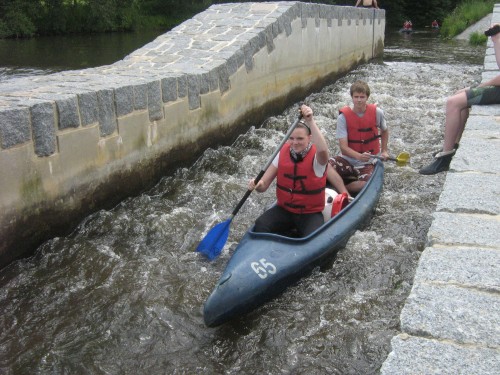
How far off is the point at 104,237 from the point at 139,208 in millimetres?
624

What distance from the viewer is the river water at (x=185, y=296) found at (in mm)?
3059

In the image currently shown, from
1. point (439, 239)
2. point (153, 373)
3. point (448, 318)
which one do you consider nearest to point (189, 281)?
point (153, 373)

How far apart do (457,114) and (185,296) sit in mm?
2853

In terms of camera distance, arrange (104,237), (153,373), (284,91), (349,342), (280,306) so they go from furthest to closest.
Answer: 1. (284,91)
2. (104,237)
3. (280,306)
4. (349,342)
5. (153,373)

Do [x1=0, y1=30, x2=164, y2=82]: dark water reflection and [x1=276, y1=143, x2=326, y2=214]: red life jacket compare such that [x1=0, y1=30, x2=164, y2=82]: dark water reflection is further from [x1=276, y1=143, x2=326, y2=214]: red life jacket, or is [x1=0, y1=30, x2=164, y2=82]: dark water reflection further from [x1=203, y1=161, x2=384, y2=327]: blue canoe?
[x1=203, y1=161, x2=384, y2=327]: blue canoe

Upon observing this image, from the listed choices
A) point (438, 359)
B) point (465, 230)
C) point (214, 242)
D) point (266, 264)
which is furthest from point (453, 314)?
point (214, 242)

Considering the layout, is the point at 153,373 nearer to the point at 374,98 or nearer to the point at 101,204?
the point at 101,204

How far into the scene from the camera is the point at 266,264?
11.4 ft

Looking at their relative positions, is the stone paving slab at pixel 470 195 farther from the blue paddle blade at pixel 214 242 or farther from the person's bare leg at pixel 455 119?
the blue paddle blade at pixel 214 242

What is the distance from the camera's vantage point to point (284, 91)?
348 inches

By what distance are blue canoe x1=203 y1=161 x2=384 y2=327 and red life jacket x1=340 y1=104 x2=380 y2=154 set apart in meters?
1.18

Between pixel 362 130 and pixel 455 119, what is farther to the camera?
pixel 362 130

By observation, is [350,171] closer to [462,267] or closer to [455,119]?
A: [455,119]

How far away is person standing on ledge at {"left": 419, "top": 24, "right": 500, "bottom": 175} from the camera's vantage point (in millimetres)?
4750
